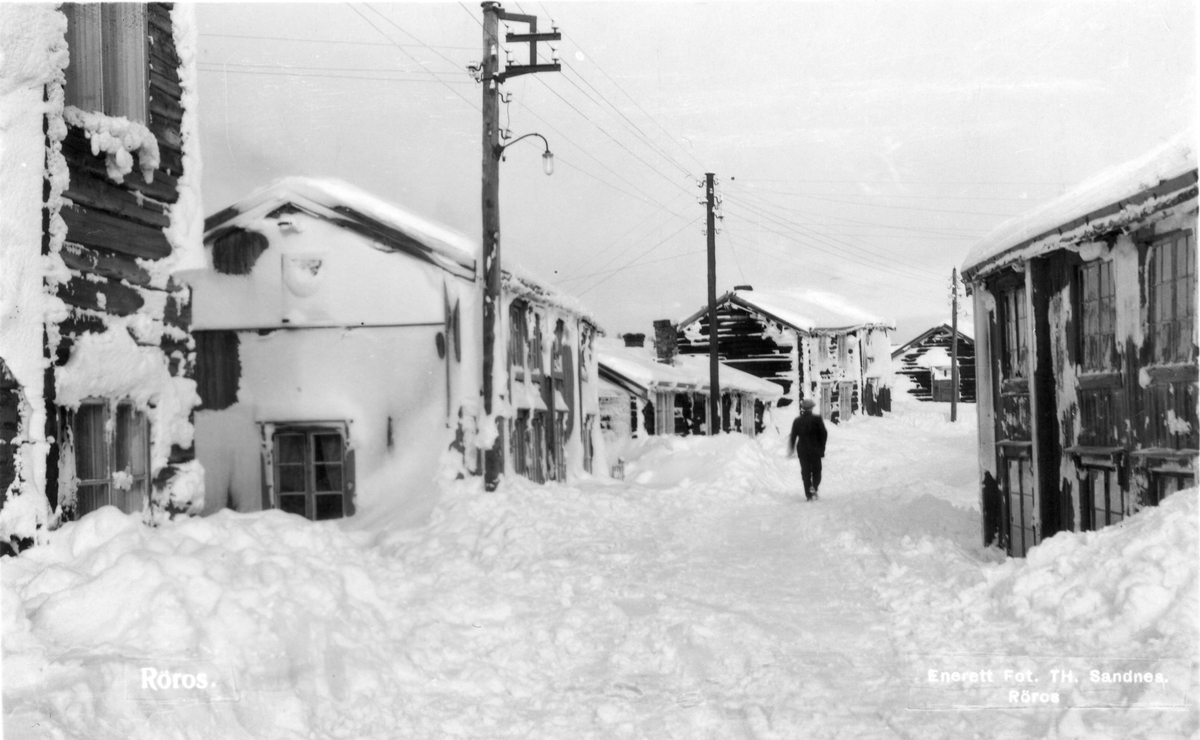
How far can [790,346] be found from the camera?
136 ft

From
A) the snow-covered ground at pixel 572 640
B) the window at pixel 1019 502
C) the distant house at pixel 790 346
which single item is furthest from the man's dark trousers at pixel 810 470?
the distant house at pixel 790 346

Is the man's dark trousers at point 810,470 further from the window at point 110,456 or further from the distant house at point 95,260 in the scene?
the window at point 110,456

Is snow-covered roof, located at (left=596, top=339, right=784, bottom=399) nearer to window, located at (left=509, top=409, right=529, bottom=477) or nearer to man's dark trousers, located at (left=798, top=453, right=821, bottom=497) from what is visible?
window, located at (left=509, top=409, right=529, bottom=477)

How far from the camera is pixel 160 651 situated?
553cm

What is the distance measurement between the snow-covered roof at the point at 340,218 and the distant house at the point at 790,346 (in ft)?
87.0

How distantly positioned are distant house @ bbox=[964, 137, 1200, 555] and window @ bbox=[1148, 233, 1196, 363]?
12mm

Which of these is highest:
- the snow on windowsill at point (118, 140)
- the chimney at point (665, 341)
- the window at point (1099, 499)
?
the snow on windowsill at point (118, 140)

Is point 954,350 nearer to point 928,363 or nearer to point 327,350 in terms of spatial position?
point 928,363

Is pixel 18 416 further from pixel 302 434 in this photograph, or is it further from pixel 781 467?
pixel 781 467

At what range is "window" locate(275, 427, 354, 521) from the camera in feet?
50.5

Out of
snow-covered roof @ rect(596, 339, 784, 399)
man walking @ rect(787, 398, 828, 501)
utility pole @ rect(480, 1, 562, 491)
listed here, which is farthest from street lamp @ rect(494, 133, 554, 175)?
snow-covered roof @ rect(596, 339, 784, 399)

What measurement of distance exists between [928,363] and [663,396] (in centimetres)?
2494

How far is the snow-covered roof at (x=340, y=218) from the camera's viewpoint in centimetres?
1543

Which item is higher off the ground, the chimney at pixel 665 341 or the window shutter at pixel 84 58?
the window shutter at pixel 84 58
